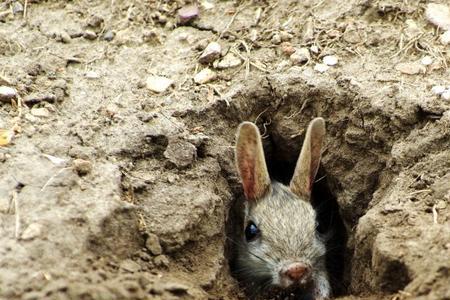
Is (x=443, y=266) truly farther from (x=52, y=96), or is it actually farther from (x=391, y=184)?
(x=52, y=96)

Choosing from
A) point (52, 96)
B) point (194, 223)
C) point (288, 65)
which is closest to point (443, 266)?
point (194, 223)

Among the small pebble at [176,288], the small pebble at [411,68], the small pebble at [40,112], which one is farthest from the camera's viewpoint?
the small pebble at [411,68]

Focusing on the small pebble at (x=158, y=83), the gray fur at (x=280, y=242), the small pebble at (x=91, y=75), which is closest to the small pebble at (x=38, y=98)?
the small pebble at (x=91, y=75)

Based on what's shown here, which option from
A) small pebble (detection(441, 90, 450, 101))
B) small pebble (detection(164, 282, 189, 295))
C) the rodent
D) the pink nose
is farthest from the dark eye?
small pebble (detection(441, 90, 450, 101))

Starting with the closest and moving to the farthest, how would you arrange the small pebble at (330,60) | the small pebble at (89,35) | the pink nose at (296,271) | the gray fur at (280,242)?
1. the pink nose at (296,271)
2. the gray fur at (280,242)
3. the small pebble at (330,60)
4. the small pebble at (89,35)

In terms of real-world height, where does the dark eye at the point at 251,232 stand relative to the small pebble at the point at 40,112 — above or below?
below

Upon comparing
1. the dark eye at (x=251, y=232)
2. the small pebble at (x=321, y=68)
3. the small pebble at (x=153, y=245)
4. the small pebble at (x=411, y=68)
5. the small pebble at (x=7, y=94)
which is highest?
the small pebble at (x=7, y=94)

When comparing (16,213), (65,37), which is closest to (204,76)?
(65,37)

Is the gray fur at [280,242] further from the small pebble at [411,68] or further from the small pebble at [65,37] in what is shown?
the small pebble at [65,37]

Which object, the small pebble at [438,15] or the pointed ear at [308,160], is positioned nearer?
the pointed ear at [308,160]
